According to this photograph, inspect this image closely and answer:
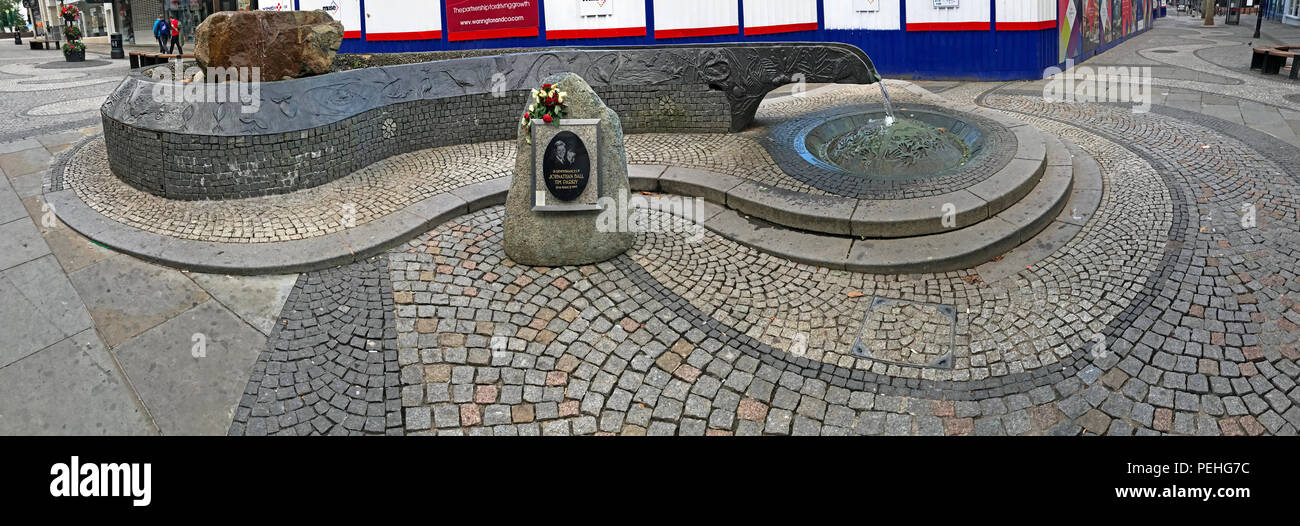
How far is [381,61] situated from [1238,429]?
14.1 metres

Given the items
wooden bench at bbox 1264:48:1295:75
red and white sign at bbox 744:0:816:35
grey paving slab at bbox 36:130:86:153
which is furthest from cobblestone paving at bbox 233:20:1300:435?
wooden bench at bbox 1264:48:1295:75

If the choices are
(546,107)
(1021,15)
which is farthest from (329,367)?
(1021,15)

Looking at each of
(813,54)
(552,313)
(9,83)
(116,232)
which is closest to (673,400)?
(552,313)

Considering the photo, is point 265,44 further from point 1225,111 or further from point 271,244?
point 1225,111

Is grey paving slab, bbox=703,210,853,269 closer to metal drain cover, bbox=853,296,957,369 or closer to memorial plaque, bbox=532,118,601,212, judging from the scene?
metal drain cover, bbox=853,296,957,369

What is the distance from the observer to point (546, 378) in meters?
5.03

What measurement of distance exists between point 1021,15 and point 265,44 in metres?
13.8

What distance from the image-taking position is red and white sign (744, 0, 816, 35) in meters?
15.8

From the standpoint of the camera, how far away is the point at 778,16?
16.0 metres

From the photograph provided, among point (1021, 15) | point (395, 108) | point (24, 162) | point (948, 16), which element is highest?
point (948, 16)

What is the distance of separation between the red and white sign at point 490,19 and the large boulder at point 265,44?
23.7 feet

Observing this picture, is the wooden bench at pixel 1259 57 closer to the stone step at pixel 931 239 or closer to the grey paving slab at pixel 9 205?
the stone step at pixel 931 239

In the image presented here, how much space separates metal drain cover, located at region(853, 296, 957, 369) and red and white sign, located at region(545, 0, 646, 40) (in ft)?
36.9

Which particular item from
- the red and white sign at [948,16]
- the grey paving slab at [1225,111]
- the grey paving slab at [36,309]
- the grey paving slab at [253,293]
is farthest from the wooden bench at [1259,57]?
the grey paving slab at [36,309]
